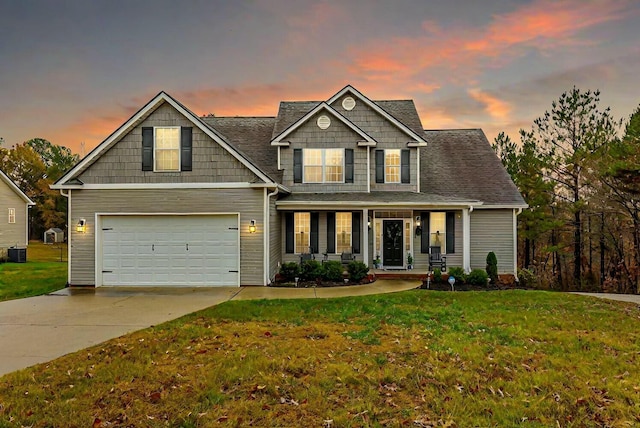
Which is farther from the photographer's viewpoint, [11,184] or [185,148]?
[11,184]

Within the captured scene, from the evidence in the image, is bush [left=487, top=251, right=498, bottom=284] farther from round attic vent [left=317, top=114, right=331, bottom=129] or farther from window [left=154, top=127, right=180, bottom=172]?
window [left=154, top=127, right=180, bottom=172]

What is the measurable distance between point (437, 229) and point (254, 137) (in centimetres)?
912

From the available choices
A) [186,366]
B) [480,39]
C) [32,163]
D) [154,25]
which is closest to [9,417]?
[186,366]

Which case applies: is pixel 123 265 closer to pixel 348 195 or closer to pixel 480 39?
pixel 348 195

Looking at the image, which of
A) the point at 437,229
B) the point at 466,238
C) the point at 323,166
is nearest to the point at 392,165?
the point at 323,166

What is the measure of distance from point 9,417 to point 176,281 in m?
8.23

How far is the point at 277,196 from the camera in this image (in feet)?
44.9

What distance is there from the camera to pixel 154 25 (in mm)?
15625

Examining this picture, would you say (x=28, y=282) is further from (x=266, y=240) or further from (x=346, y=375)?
(x=346, y=375)

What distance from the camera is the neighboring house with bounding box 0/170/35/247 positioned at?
22016 mm

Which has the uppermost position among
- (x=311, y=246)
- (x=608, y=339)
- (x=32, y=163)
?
(x=32, y=163)

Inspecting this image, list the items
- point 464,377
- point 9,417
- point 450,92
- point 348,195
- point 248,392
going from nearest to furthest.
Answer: point 9,417 → point 248,392 → point 464,377 → point 348,195 → point 450,92

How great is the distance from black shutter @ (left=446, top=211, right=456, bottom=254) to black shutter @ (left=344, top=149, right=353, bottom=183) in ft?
13.7

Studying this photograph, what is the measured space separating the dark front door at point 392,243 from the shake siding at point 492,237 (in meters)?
3.03
